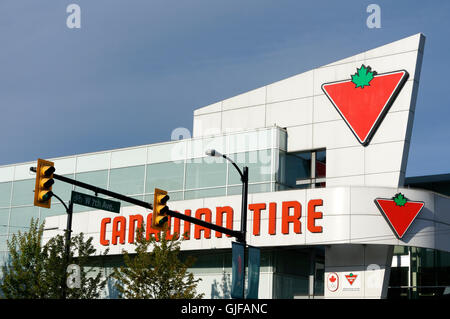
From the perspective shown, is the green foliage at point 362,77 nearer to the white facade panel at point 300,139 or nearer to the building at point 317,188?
the building at point 317,188

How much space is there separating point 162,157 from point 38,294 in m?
11.2

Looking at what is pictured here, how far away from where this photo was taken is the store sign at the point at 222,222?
123 ft

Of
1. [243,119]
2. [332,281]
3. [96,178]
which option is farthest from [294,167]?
[96,178]

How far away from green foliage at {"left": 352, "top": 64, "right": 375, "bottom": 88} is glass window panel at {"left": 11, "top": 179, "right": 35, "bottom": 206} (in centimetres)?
2457

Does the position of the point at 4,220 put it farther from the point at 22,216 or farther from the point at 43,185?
the point at 43,185

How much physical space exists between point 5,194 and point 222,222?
66.5 ft

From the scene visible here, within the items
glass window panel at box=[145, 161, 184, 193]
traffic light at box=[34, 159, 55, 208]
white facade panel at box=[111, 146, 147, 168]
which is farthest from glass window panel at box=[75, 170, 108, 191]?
traffic light at box=[34, 159, 55, 208]

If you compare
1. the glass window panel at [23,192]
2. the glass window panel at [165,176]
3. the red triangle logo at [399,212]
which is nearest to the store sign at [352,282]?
the red triangle logo at [399,212]

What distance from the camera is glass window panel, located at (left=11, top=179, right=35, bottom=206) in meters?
51.1
